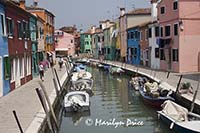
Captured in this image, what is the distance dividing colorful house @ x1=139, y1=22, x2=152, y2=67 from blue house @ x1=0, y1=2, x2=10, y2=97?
23491mm

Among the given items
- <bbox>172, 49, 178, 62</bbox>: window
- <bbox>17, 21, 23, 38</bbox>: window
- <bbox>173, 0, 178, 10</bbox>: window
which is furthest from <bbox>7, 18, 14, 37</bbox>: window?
<bbox>172, 49, 178, 62</bbox>: window

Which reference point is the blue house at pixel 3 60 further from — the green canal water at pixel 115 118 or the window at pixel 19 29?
the window at pixel 19 29

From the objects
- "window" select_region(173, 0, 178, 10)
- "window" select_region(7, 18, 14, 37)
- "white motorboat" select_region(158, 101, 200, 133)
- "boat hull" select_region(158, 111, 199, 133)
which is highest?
"window" select_region(173, 0, 178, 10)

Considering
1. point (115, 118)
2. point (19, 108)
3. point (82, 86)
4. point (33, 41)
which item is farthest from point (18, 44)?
point (115, 118)

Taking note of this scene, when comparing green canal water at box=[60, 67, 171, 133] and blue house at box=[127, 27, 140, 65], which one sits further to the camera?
blue house at box=[127, 27, 140, 65]

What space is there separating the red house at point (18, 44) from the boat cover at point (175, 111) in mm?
10546

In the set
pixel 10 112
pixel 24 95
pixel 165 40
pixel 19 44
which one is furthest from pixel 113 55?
pixel 10 112

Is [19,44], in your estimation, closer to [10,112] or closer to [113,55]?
[10,112]

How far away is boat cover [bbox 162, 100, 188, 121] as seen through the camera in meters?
15.8

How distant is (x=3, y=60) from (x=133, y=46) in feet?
111

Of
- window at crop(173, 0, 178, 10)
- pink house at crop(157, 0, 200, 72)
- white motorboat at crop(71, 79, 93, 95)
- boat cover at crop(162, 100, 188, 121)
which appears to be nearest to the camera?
boat cover at crop(162, 100, 188, 121)

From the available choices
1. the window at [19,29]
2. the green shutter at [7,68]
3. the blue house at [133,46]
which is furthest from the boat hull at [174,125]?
the blue house at [133,46]

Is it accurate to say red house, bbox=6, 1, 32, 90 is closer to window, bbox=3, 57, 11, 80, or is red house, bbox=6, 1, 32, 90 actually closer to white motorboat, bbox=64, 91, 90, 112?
window, bbox=3, 57, 11, 80

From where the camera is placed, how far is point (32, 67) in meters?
33.4
